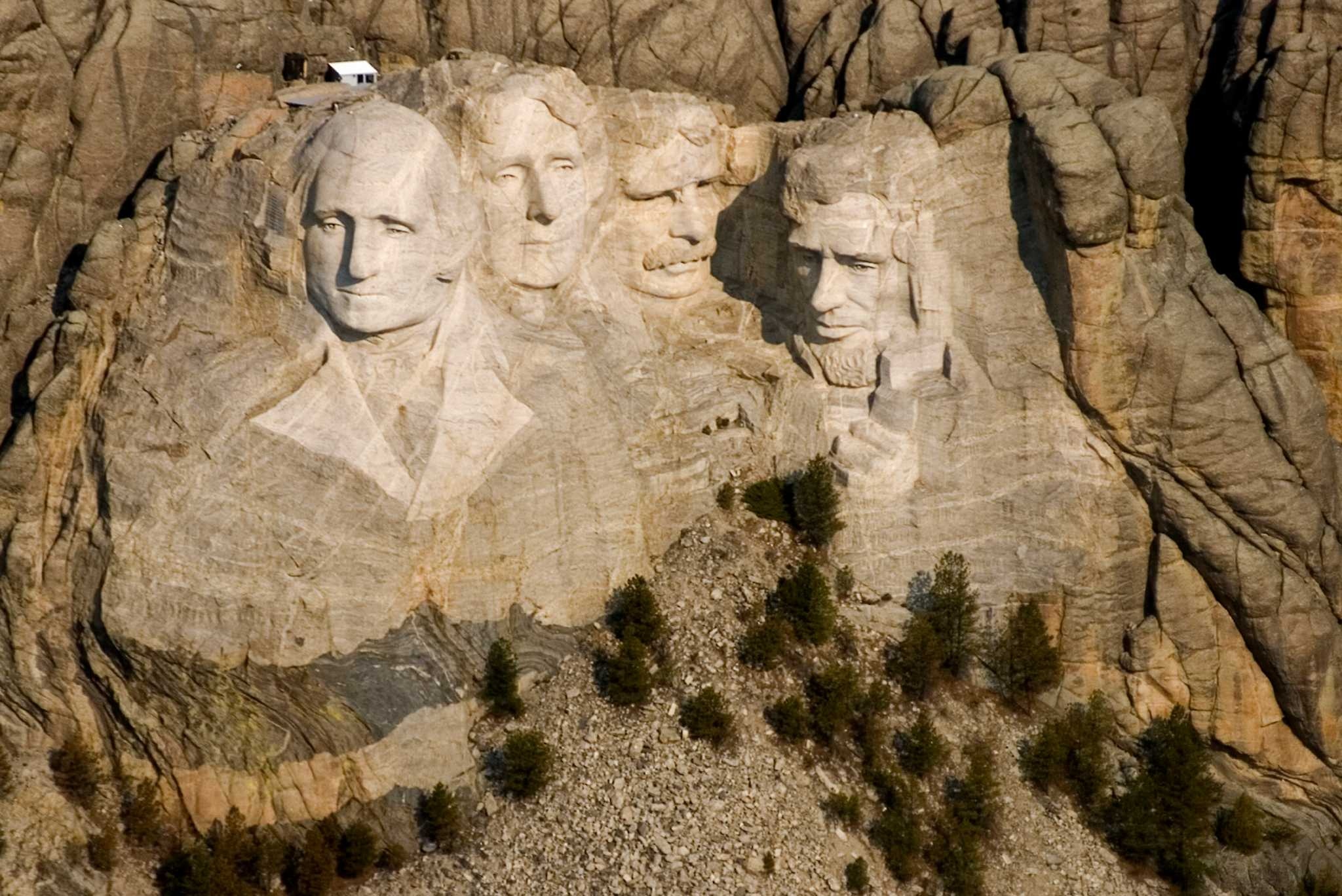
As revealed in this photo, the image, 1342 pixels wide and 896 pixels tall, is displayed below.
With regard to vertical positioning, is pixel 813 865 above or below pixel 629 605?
below

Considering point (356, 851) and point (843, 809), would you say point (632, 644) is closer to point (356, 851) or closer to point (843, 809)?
point (843, 809)

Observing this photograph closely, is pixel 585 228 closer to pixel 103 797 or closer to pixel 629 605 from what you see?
pixel 629 605

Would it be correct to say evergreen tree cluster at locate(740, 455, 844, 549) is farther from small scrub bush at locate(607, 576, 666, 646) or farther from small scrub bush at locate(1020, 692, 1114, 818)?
small scrub bush at locate(1020, 692, 1114, 818)

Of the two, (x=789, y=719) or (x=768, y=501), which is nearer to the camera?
(x=789, y=719)

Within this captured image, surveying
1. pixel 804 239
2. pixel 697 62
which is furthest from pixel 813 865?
pixel 697 62

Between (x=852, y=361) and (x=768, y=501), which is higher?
(x=852, y=361)

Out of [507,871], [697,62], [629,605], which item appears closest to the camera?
[507,871]

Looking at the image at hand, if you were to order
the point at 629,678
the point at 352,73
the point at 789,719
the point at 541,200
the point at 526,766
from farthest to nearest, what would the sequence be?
1. the point at 352,73
2. the point at 541,200
3. the point at 789,719
4. the point at 629,678
5. the point at 526,766

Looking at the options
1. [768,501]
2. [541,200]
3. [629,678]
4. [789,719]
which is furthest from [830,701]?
[541,200]
